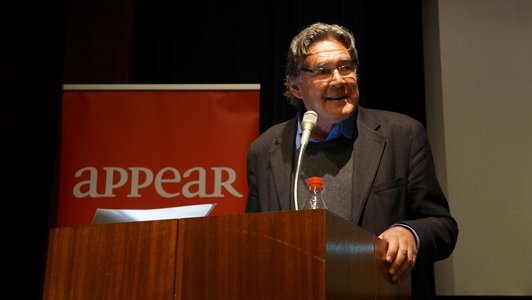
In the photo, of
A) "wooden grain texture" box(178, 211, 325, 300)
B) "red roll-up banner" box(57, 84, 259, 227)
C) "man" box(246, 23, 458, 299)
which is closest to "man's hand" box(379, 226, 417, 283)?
"man" box(246, 23, 458, 299)

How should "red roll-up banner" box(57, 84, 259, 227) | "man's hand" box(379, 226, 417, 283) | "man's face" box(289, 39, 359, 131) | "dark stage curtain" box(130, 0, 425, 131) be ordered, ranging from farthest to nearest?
"dark stage curtain" box(130, 0, 425, 131)
"red roll-up banner" box(57, 84, 259, 227)
"man's face" box(289, 39, 359, 131)
"man's hand" box(379, 226, 417, 283)

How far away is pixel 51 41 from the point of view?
3771 millimetres

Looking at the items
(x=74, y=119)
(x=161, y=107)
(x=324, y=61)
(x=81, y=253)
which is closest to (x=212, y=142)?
(x=161, y=107)

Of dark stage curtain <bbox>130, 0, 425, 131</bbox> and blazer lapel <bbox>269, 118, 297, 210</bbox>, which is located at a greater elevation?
dark stage curtain <bbox>130, 0, 425, 131</bbox>

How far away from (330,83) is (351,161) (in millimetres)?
269

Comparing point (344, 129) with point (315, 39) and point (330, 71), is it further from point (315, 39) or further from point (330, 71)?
point (315, 39)

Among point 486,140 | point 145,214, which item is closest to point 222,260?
point 145,214

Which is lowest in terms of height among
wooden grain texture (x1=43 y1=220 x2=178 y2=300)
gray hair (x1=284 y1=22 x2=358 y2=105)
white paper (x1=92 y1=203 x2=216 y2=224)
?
wooden grain texture (x1=43 y1=220 x2=178 y2=300)

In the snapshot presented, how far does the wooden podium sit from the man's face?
76 cm

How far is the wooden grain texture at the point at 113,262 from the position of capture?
1.45 metres

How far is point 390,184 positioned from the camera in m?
2.05

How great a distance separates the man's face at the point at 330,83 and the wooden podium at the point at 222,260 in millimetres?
759

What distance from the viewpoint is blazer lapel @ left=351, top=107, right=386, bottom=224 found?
203 centimetres

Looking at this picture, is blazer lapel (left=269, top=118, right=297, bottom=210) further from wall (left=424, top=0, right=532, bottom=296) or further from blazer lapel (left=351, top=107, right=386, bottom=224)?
wall (left=424, top=0, right=532, bottom=296)
